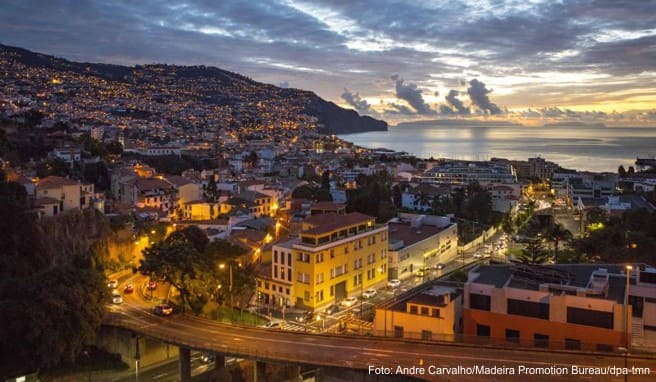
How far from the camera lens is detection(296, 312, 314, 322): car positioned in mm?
22797

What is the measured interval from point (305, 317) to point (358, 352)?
315 inches

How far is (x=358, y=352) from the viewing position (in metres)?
15.3

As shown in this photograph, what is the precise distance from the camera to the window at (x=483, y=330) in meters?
17.7

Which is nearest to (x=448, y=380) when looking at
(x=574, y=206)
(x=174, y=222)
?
(x=174, y=222)

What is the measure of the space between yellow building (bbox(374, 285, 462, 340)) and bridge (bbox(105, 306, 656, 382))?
1.68 m

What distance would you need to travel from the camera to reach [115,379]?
64.3ft

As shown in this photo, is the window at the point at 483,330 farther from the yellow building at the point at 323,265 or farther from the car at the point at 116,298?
the car at the point at 116,298

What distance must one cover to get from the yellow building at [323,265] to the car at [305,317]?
1.43 ft

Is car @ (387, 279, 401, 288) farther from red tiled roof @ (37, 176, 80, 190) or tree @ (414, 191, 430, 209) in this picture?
tree @ (414, 191, 430, 209)

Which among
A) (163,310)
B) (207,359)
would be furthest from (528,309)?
(163,310)

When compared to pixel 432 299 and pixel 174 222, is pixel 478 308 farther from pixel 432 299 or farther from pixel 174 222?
pixel 174 222

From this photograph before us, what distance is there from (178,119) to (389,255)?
382 ft

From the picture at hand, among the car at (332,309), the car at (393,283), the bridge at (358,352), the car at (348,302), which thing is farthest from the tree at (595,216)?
the bridge at (358,352)

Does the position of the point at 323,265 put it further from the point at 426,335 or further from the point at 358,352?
the point at 358,352
